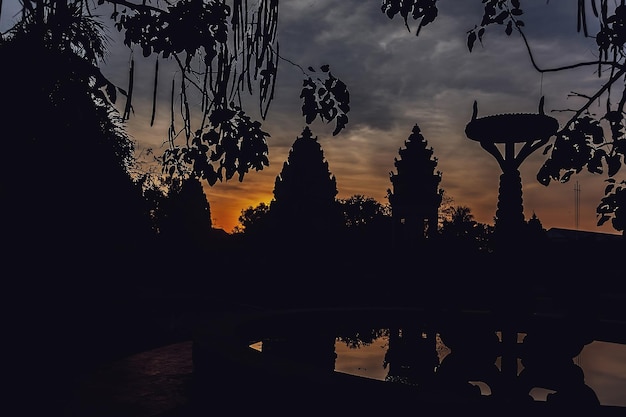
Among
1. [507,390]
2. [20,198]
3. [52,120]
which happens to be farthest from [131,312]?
[52,120]

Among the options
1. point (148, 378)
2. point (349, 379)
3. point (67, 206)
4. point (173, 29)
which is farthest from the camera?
point (67, 206)

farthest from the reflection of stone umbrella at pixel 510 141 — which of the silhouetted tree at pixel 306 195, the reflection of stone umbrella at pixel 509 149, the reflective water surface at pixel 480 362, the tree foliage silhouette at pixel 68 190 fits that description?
the silhouetted tree at pixel 306 195

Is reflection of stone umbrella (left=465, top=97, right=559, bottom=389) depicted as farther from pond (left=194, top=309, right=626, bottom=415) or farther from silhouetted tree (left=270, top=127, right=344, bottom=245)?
silhouetted tree (left=270, top=127, right=344, bottom=245)

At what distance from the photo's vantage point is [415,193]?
1709 inches

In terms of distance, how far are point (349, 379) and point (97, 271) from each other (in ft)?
29.4

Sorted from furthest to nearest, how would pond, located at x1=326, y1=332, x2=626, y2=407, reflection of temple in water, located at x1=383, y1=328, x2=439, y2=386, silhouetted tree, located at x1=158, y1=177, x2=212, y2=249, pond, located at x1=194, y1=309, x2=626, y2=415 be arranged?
silhouetted tree, located at x1=158, y1=177, x2=212, y2=249 → reflection of temple in water, located at x1=383, y1=328, x2=439, y2=386 → pond, located at x1=326, y1=332, x2=626, y2=407 → pond, located at x1=194, y1=309, x2=626, y2=415

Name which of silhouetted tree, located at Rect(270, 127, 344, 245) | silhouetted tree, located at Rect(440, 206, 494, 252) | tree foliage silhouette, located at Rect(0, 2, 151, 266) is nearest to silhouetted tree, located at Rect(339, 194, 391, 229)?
silhouetted tree, located at Rect(440, 206, 494, 252)

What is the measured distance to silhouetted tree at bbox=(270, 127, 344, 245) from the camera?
4809cm

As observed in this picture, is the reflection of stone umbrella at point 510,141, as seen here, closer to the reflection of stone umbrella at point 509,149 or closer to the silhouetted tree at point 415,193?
the reflection of stone umbrella at point 509,149

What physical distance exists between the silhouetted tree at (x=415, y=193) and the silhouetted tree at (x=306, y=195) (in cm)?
692

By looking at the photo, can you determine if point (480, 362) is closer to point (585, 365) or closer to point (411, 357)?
point (411, 357)

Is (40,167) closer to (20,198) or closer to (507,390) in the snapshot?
(20,198)

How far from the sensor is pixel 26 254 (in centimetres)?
1068

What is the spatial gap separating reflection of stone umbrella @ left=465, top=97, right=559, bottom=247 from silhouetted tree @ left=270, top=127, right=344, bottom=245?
3746 centimetres
